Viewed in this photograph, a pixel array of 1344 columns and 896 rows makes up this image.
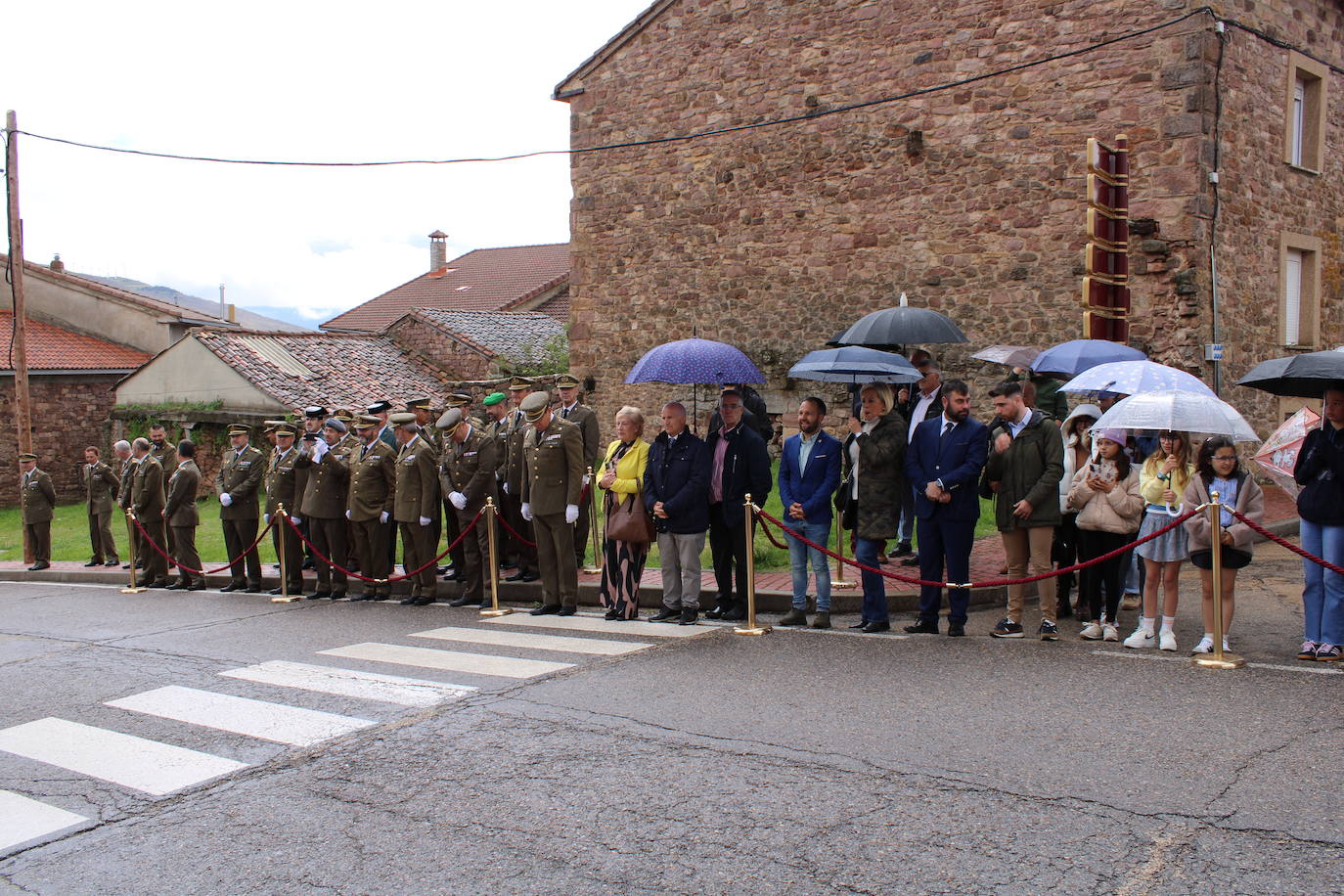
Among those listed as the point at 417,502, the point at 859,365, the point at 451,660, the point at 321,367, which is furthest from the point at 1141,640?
the point at 321,367

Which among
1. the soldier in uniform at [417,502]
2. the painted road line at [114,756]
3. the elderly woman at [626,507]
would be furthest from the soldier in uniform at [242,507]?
the painted road line at [114,756]

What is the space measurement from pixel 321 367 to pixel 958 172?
1928cm

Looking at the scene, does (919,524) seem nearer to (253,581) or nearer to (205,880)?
(205,880)

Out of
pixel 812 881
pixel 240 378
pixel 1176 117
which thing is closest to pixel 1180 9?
pixel 1176 117

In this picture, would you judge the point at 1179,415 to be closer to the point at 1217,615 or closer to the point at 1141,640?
the point at 1217,615

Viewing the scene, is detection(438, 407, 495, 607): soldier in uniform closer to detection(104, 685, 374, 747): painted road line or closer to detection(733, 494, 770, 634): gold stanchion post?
detection(733, 494, 770, 634): gold stanchion post

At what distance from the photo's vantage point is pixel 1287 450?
8219mm

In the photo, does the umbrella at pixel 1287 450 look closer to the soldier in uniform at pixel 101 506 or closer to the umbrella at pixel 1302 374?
the umbrella at pixel 1302 374

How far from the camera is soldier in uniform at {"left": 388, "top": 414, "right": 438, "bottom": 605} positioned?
11.5 meters

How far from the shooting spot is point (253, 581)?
1348 cm

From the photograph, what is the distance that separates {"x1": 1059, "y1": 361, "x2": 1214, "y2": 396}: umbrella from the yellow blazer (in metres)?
3.62

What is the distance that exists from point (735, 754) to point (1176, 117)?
12.8 metres

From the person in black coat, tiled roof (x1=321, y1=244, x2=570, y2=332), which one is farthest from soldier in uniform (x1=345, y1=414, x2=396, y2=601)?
tiled roof (x1=321, y1=244, x2=570, y2=332)

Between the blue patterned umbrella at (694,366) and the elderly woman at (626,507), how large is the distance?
0.54 meters
